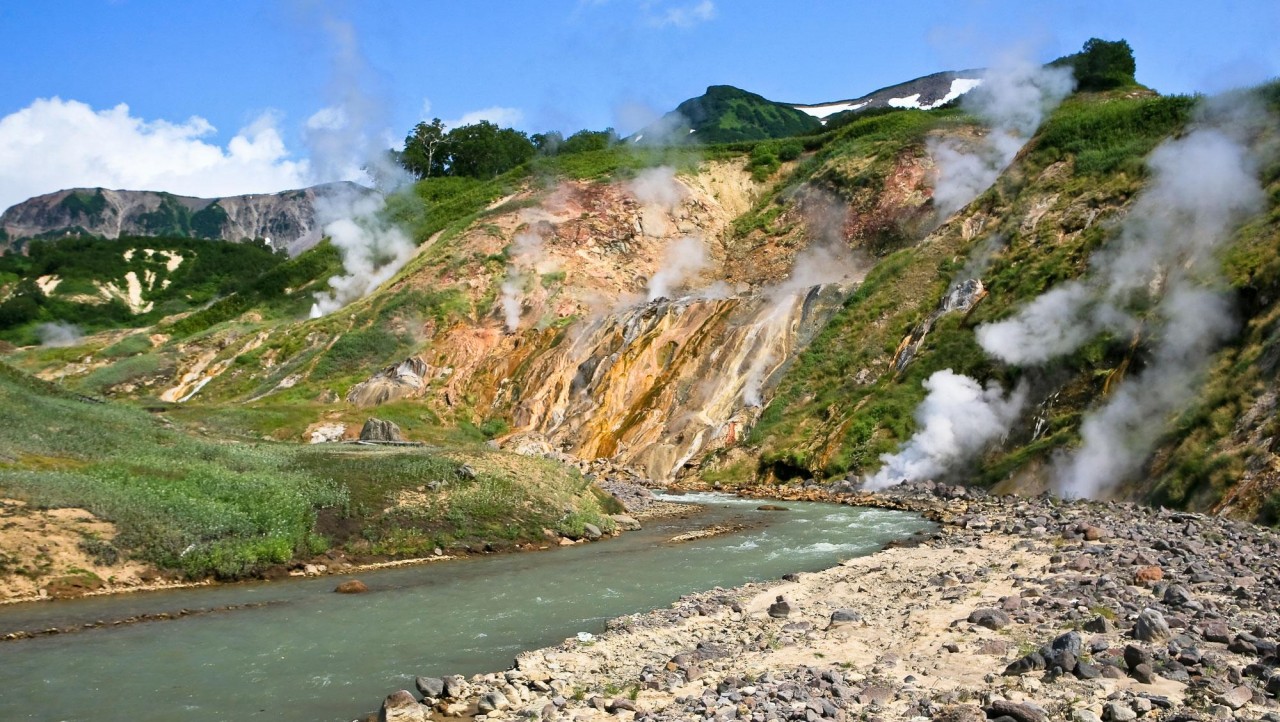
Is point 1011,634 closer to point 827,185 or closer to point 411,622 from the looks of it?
point 411,622

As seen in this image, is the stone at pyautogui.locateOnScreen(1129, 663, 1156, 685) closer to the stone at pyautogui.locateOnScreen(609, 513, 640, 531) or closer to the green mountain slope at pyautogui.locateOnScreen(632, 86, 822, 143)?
the stone at pyautogui.locateOnScreen(609, 513, 640, 531)

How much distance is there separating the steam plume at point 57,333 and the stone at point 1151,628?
95054 millimetres

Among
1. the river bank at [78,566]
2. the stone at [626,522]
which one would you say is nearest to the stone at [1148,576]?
the river bank at [78,566]

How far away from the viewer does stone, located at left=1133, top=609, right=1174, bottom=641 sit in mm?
10492

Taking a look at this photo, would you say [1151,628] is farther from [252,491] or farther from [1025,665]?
[252,491]

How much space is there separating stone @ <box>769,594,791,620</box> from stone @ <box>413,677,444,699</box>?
5234 millimetres

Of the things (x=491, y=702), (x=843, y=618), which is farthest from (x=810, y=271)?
(x=491, y=702)

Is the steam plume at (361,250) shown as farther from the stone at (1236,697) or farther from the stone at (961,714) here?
the stone at (1236,697)

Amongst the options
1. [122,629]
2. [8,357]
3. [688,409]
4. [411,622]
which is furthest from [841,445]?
[8,357]

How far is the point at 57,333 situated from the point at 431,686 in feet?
323

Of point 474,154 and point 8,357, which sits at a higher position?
point 474,154

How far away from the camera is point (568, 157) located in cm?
8094

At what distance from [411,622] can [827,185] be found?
57002 mm

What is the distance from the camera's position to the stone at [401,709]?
9.99m
